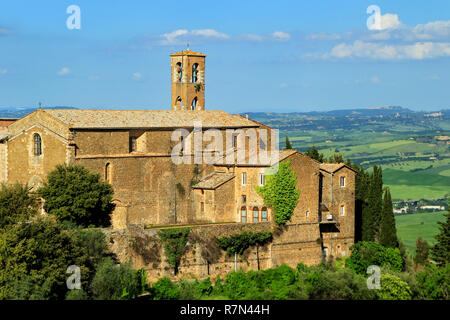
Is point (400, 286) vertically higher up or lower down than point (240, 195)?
lower down

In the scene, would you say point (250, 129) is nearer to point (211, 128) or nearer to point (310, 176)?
point (211, 128)

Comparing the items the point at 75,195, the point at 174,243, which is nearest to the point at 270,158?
the point at 174,243

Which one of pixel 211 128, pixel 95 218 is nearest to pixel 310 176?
pixel 211 128

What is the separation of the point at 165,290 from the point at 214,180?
10735mm

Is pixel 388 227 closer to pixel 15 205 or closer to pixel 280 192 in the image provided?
pixel 280 192

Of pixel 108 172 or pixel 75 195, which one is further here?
pixel 108 172

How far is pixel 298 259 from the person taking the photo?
5200 cm

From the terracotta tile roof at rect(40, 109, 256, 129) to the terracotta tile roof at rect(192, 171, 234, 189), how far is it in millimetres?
3536

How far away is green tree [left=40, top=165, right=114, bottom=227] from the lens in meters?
47.3

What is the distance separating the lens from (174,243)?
47.4 m

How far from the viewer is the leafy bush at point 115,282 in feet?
137

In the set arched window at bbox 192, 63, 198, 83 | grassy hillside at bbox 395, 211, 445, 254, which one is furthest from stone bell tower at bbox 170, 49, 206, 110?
grassy hillside at bbox 395, 211, 445, 254

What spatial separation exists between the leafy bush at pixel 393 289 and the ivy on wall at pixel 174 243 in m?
11.0
